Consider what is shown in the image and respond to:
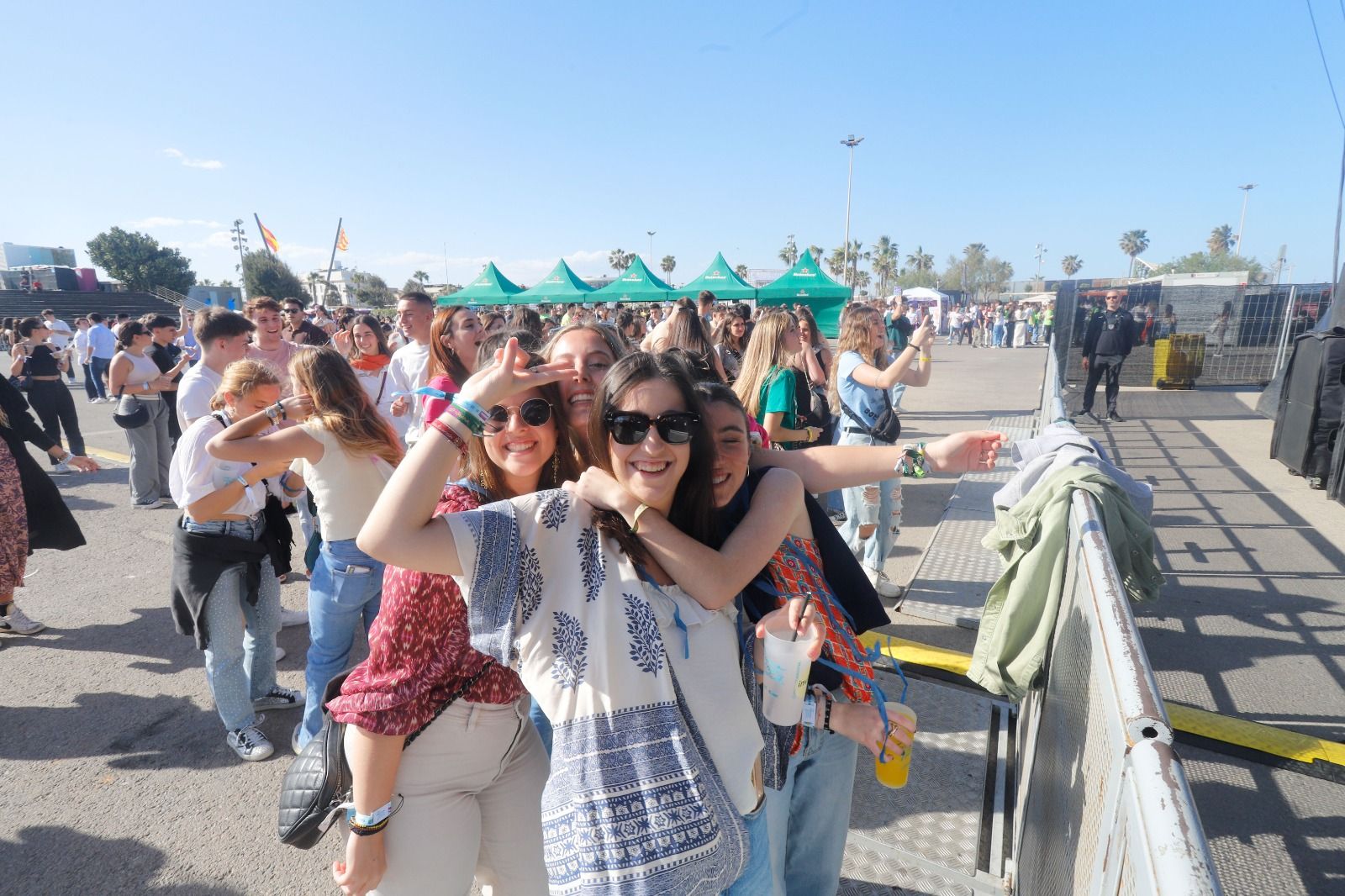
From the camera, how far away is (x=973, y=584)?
499 cm

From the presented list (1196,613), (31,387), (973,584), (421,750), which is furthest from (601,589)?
(31,387)

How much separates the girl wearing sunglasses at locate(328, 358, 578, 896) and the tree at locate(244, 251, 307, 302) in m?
62.4

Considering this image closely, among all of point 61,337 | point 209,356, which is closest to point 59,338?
point 61,337

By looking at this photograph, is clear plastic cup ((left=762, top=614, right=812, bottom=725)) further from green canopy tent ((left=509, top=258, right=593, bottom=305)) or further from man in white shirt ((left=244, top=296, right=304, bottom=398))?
green canopy tent ((left=509, top=258, right=593, bottom=305))

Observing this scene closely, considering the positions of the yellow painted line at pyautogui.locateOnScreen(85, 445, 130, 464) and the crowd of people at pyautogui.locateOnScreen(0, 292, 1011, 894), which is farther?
the yellow painted line at pyautogui.locateOnScreen(85, 445, 130, 464)

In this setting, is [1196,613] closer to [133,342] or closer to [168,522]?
[168,522]

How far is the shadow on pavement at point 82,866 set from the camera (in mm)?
2539

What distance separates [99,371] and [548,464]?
1588 cm

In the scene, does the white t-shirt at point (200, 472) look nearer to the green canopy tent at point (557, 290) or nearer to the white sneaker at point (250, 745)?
the white sneaker at point (250, 745)

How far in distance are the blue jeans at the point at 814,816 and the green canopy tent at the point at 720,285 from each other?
19133 mm

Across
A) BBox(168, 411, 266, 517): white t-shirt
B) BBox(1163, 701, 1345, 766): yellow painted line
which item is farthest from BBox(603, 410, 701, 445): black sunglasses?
BBox(1163, 701, 1345, 766): yellow painted line

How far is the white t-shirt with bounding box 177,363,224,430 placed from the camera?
4.50 metres

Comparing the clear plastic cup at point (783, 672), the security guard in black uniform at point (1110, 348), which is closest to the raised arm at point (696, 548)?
the clear plastic cup at point (783, 672)

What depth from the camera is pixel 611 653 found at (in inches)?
49.3
